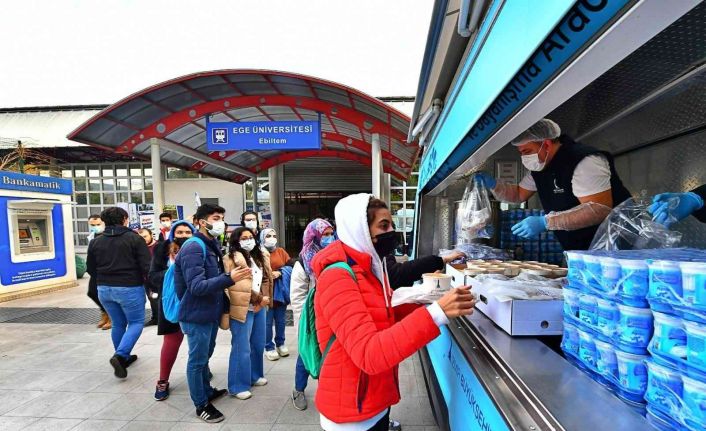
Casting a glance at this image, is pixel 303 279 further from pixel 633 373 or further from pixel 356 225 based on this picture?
pixel 633 373

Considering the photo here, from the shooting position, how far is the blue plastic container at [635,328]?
0.94 m

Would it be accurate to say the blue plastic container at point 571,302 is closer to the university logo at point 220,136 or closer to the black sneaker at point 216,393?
the black sneaker at point 216,393

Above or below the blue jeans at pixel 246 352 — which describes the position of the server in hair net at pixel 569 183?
above

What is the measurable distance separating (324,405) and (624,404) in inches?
41.3

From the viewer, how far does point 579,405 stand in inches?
39.4

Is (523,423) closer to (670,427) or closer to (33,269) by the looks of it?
(670,427)

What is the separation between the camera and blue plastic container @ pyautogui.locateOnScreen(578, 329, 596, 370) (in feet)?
3.77

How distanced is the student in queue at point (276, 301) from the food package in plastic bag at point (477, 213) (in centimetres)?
218

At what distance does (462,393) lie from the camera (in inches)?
64.4

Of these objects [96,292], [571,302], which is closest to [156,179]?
[96,292]

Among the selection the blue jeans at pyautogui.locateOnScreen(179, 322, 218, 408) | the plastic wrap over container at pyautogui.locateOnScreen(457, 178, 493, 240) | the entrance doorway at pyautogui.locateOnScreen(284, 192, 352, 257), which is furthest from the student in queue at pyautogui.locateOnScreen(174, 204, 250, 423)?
the entrance doorway at pyautogui.locateOnScreen(284, 192, 352, 257)

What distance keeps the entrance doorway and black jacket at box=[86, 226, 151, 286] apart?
52.8 ft

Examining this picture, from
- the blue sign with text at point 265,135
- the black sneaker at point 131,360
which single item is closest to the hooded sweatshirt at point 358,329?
the black sneaker at point 131,360

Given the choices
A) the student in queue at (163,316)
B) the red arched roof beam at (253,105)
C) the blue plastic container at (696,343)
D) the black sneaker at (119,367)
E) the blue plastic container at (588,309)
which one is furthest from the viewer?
the red arched roof beam at (253,105)
